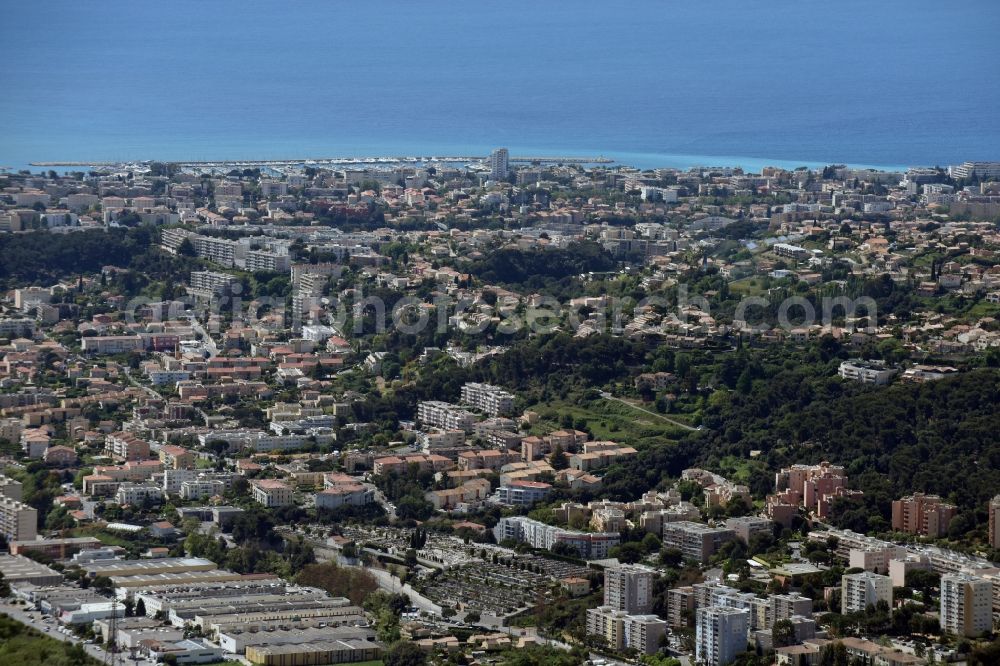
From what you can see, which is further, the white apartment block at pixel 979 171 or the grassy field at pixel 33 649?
the white apartment block at pixel 979 171

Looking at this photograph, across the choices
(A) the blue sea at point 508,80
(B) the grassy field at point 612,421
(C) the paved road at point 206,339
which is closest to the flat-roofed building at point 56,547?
(B) the grassy field at point 612,421

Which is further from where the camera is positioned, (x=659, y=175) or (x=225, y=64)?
(x=225, y=64)

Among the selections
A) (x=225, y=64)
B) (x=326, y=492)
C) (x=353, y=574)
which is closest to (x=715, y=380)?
(x=326, y=492)

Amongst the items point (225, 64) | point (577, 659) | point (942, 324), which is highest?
point (225, 64)

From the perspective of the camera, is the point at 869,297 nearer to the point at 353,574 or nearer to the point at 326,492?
the point at 326,492

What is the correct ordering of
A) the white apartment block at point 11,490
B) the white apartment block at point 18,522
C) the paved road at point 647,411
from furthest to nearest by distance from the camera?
the paved road at point 647,411 → the white apartment block at point 11,490 → the white apartment block at point 18,522

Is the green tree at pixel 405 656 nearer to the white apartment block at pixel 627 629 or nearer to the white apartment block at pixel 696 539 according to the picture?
the white apartment block at pixel 627 629

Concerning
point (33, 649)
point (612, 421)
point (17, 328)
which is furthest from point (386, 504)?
point (17, 328)
